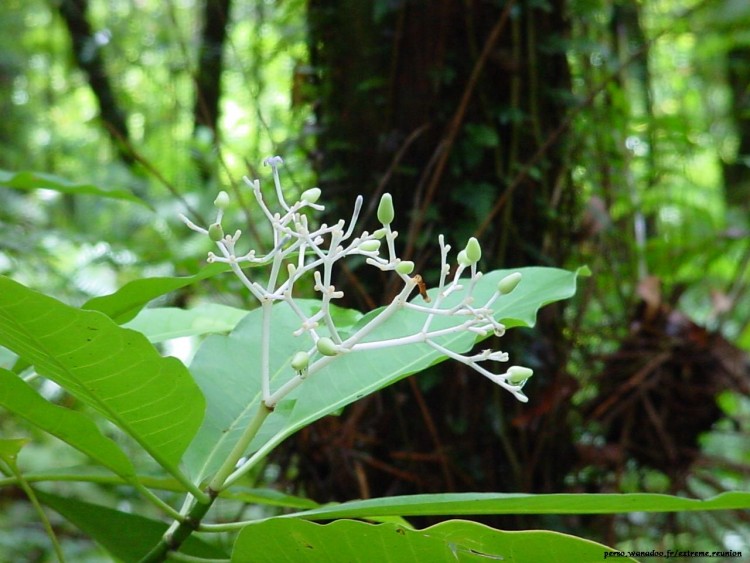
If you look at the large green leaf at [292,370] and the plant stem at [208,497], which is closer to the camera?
the plant stem at [208,497]

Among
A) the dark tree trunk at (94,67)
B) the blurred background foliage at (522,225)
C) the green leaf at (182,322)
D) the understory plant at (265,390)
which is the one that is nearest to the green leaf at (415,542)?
the understory plant at (265,390)

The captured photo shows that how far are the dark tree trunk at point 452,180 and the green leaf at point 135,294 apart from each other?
22.3 inches

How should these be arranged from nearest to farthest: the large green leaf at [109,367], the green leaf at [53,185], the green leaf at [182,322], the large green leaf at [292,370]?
the large green leaf at [109,367]
the large green leaf at [292,370]
the green leaf at [182,322]
the green leaf at [53,185]

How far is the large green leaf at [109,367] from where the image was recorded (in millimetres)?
524

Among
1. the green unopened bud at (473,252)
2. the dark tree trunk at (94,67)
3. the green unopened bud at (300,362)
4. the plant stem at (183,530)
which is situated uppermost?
the dark tree trunk at (94,67)

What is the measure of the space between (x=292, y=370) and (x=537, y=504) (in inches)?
10.5

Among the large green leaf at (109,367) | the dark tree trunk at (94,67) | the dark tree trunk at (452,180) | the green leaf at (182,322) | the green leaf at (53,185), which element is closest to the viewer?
the large green leaf at (109,367)

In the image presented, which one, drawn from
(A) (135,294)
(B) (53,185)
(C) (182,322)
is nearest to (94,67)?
(B) (53,185)

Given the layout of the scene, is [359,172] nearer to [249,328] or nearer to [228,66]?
[249,328]

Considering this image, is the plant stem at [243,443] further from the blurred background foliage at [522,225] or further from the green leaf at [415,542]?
the blurred background foliage at [522,225]

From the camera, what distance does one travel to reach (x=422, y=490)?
1.28m

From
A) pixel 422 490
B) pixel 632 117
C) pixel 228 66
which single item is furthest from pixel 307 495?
pixel 228 66

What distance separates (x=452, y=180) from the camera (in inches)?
54.0

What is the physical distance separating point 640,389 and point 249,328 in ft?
2.98
